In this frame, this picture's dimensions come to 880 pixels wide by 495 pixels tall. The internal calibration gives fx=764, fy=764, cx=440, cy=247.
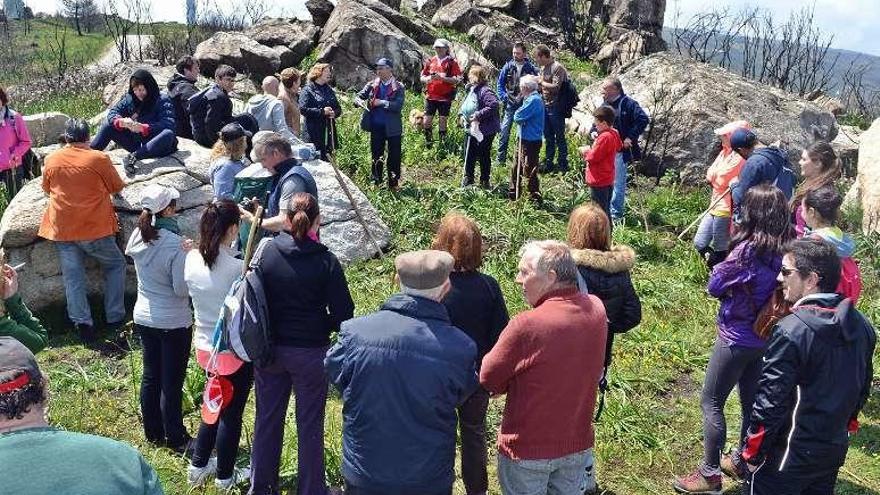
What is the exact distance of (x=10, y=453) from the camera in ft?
6.98

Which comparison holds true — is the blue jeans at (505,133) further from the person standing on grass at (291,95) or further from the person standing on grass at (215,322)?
the person standing on grass at (215,322)

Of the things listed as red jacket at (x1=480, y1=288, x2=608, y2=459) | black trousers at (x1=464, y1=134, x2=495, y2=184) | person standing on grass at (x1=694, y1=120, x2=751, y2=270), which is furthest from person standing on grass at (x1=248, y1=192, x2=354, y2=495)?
black trousers at (x1=464, y1=134, x2=495, y2=184)

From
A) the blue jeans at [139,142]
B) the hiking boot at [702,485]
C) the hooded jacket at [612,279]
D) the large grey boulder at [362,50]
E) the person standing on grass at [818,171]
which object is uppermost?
the large grey boulder at [362,50]

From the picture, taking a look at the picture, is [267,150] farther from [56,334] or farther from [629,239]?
[629,239]

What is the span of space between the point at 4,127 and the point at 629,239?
6.98 meters

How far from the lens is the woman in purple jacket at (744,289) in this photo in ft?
14.3

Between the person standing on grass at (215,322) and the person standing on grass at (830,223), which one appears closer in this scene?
the person standing on grass at (215,322)

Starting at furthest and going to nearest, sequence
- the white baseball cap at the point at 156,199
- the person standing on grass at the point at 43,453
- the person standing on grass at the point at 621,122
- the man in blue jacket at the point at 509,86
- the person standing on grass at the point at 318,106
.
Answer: the man in blue jacket at the point at 509,86, the person standing on grass at the point at 318,106, the person standing on grass at the point at 621,122, the white baseball cap at the point at 156,199, the person standing on grass at the point at 43,453

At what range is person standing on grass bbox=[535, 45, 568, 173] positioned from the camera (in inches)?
425

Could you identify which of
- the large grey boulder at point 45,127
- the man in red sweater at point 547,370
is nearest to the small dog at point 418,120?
the large grey boulder at point 45,127

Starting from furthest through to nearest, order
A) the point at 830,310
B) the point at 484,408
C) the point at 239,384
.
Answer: the point at 239,384 → the point at 484,408 → the point at 830,310

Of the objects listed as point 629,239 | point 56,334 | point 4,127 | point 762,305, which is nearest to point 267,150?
point 56,334

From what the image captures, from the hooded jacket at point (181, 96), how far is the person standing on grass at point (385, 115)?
216 centimetres

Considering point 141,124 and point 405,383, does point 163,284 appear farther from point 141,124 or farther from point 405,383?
point 141,124
